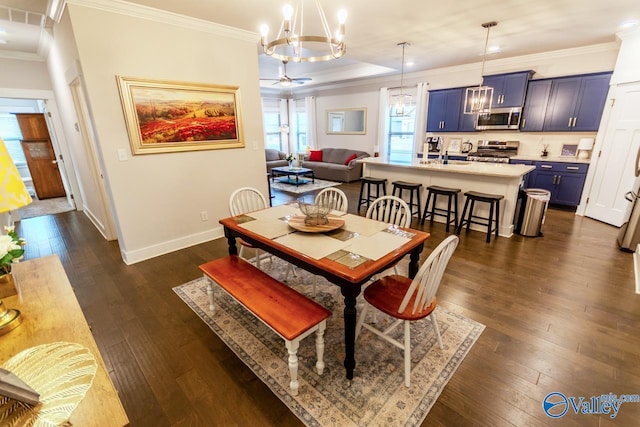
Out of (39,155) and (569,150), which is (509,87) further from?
(39,155)

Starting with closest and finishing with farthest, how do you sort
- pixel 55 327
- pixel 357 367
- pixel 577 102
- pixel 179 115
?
pixel 55 327
pixel 357 367
pixel 179 115
pixel 577 102

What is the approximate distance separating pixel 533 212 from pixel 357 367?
136 inches

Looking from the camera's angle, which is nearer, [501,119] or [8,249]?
[8,249]

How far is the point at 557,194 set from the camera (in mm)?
4984

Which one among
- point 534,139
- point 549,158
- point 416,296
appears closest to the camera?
point 416,296

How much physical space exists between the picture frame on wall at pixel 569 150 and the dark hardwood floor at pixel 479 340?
7.12 feet

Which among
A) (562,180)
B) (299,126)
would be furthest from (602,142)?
(299,126)

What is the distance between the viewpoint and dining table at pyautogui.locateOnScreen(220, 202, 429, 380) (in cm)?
159

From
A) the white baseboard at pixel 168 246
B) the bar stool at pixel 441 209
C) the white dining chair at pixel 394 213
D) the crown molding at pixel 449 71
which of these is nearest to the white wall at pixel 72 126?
the white baseboard at pixel 168 246

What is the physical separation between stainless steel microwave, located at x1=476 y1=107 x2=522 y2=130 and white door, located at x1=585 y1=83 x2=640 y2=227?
1.28 m

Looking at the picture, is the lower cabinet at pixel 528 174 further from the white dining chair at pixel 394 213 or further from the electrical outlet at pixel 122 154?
the electrical outlet at pixel 122 154

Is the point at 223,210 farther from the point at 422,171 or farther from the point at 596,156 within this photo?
the point at 596,156

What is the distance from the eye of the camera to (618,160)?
4152 mm

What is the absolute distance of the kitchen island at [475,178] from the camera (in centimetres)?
374
